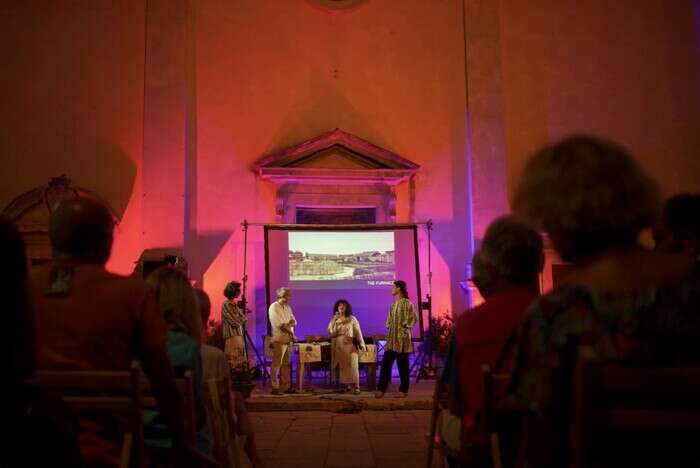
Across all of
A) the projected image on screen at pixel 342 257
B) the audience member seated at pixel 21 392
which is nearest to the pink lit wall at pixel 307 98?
the projected image on screen at pixel 342 257

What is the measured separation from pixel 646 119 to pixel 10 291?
449 inches

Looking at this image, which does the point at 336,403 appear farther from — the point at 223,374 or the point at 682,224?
the point at 682,224

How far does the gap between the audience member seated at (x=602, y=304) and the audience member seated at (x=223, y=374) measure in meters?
1.90

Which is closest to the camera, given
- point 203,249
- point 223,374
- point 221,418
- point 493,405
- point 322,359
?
point 493,405

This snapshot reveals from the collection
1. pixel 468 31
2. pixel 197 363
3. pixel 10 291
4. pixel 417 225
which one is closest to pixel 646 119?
pixel 468 31

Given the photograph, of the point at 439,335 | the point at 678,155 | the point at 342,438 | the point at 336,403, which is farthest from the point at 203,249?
the point at 678,155

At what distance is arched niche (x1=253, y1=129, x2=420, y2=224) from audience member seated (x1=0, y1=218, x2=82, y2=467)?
9.10 metres

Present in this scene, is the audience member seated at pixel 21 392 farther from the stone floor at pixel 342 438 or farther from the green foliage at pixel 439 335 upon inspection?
the green foliage at pixel 439 335

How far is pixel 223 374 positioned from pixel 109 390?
4.60 ft

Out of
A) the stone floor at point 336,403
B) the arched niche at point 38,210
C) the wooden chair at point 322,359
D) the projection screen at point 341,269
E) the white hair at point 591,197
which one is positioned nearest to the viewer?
the white hair at point 591,197

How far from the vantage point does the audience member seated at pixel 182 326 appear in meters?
2.51

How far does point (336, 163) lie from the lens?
426 inches

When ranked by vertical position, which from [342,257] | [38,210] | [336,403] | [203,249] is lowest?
[336,403]

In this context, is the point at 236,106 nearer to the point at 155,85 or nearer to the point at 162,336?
the point at 155,85
